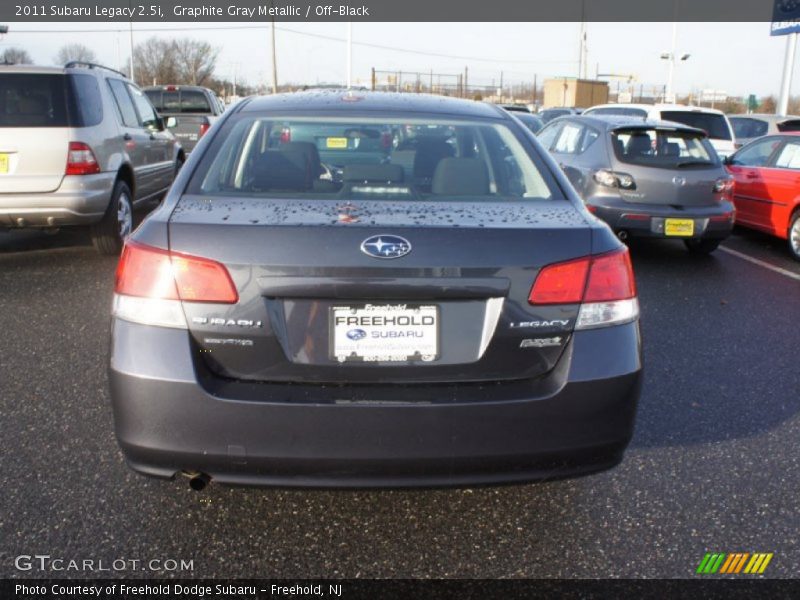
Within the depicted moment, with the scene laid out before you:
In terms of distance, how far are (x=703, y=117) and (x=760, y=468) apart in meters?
11.6

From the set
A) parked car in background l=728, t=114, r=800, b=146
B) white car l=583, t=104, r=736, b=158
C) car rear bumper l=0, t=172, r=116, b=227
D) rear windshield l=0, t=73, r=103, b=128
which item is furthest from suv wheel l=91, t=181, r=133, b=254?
parked car in background l=728, t=114, r=800, b=146

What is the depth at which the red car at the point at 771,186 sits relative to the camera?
8141mm

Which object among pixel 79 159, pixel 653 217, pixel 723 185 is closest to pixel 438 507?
pixel 79 159

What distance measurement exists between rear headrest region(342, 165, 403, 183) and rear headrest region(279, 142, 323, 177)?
0.13 m

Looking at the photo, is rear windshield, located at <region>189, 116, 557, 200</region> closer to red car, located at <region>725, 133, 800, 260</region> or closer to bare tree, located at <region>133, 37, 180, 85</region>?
red car, located at <region>725, 133, 800, 260</region>

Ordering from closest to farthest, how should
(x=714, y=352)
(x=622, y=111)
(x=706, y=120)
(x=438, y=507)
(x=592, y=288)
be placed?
(x=592, y=288)
(x=438, y=507)
(x=714, y=352)
(x=706, y=120)
(x=622, y=111)

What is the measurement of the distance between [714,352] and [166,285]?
3.71 metres

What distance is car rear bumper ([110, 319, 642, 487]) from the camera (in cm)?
228

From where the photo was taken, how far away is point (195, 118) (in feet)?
50.5

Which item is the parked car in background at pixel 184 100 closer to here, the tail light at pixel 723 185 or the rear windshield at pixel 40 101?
the rear windshield at pixel 40 101

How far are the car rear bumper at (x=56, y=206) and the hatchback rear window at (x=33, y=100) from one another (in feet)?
1.79

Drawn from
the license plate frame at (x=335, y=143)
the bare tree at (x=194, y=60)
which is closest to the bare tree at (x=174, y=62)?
the bare tree at (x=194, y=60)

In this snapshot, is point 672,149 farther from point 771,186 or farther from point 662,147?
point 771,186
